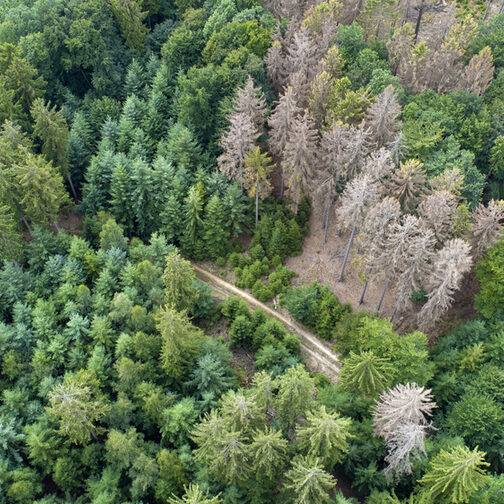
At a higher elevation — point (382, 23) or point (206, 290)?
point (382, 23)

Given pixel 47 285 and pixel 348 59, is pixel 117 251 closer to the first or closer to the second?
pixel 47 285

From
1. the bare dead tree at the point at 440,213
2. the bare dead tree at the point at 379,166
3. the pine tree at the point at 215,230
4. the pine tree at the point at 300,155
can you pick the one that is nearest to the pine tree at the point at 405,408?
the bare dead tree at the point at 440,213

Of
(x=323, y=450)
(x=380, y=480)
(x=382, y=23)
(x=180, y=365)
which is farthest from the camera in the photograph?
(x=382, y=23)

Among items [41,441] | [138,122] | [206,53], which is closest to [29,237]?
[138,122]

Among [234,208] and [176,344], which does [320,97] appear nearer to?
[234,208]

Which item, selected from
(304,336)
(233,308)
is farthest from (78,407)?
(304,336)

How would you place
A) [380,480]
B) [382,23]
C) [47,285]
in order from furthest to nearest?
[382,23] < [47,285] < [380,480]

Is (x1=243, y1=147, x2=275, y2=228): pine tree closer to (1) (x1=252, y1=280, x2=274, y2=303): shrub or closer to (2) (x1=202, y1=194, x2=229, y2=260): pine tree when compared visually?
(2) (x1=202, y1=194, x2=229, y2=260): pine tree

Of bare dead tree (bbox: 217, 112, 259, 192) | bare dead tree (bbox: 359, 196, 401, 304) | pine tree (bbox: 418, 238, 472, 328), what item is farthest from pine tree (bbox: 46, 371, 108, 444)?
pine tree (bbox: 418, 238, 472, 328)
